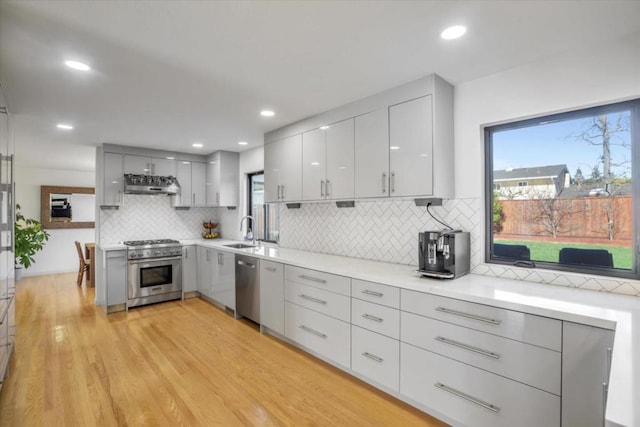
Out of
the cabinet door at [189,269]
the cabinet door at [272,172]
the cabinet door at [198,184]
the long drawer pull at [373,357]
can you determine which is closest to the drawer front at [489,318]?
the long drawer pull at [373,357]

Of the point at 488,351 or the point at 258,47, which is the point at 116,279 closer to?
the point at 258,47

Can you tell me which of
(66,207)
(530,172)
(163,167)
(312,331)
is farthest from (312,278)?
(66,207)

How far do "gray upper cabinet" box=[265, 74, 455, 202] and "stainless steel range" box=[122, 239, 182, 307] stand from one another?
108 inches

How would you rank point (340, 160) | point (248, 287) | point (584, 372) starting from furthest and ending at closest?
1. point (248, 287)
2. point (340, 160)
3. point (584, 372)

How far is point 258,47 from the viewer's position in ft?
6.59

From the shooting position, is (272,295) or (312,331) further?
(272,295)

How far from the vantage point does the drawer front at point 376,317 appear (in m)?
2.29

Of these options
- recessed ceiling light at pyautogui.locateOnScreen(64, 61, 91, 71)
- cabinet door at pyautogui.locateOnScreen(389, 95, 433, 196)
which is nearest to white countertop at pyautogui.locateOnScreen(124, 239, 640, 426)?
cabinet door at pyautogui.locateOnScreen(389, 95, 433, 196)

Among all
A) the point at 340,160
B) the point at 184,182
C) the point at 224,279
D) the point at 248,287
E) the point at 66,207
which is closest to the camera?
the point at 340,160

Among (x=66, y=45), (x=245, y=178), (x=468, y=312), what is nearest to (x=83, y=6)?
(x=66, y=45)

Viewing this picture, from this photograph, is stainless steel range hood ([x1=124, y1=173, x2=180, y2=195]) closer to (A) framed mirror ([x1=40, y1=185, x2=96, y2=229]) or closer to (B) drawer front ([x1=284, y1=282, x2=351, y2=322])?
(B) drawer front ([x1=284, y1=282, x2=351, y2=322])

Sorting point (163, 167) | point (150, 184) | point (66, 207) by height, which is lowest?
point (66, 207)

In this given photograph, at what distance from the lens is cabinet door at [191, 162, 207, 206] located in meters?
5.51

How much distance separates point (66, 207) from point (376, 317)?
8051 millimetres
